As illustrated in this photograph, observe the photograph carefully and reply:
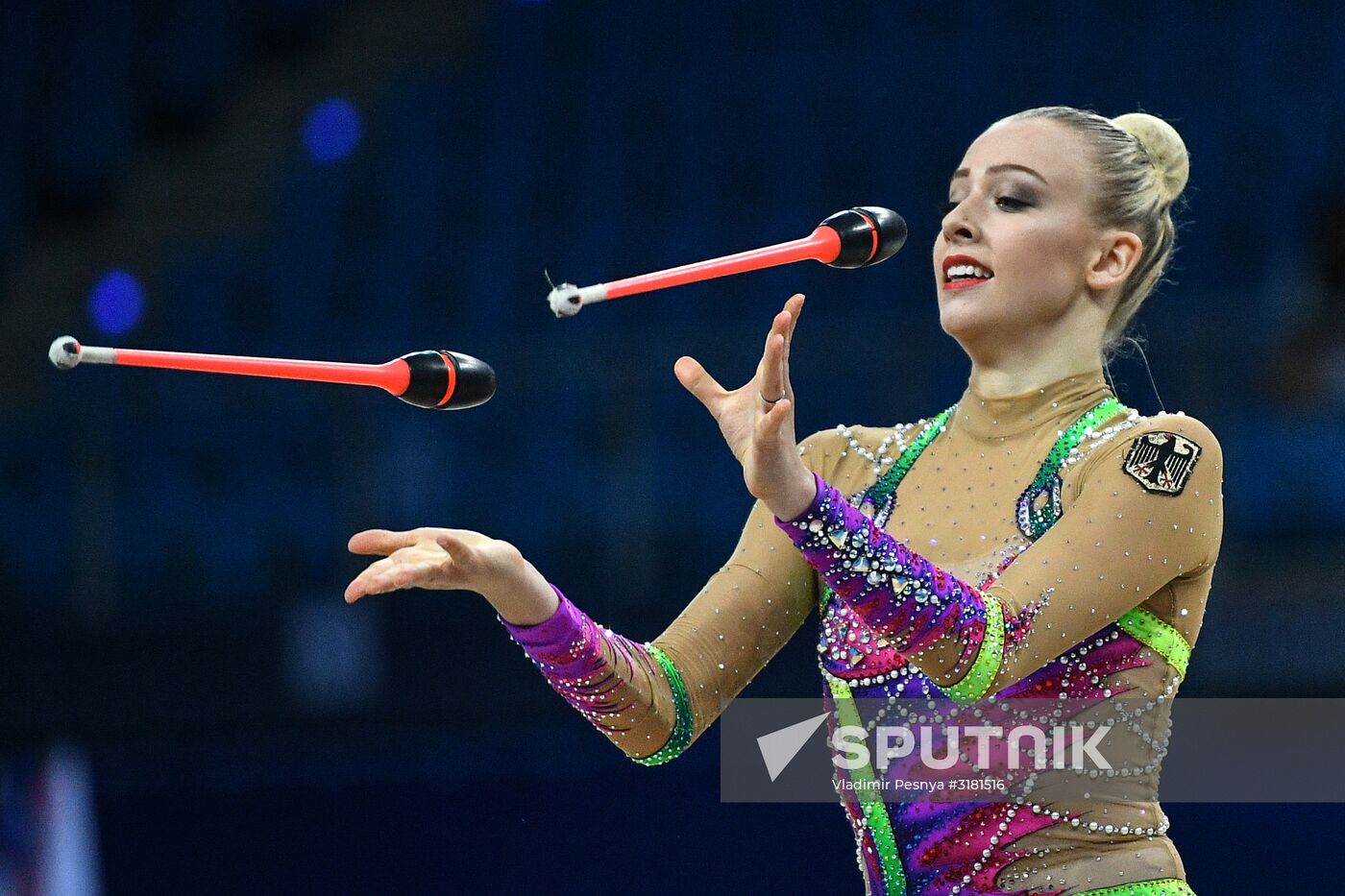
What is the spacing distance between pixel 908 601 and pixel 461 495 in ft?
9.38

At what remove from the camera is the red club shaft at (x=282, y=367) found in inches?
58.4

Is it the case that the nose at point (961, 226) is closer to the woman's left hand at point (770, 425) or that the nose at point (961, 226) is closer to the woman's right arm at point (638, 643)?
the woman's right arm at point (638, 643)

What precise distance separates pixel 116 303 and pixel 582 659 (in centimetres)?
465

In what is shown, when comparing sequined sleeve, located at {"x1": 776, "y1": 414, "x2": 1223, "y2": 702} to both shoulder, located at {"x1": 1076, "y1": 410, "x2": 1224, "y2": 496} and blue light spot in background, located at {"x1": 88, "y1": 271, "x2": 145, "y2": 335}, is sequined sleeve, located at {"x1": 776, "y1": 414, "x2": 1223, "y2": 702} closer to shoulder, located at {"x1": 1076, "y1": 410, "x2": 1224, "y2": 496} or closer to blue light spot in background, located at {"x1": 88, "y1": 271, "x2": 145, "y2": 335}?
shoulder, located at {"x1": 1076, "y1": 410, "x2": 1224, "y2": 496}

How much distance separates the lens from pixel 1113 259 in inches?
74.6

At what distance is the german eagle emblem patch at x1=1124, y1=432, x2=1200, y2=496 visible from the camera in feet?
5.60

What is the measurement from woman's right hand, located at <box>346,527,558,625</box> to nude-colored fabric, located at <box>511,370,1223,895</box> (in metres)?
0.14

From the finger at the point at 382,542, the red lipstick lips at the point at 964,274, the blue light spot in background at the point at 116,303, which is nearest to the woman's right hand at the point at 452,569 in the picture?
the finger at the point at 382,542

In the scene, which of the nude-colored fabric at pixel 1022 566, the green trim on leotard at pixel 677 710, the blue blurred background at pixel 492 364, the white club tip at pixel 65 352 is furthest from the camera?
the blue blurred background at pixel 492 364

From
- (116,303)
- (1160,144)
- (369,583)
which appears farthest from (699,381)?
(116,303)

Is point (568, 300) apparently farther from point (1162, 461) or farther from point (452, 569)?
point (1162, 461)

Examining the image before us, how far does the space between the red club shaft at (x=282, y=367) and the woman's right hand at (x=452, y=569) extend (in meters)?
0.13

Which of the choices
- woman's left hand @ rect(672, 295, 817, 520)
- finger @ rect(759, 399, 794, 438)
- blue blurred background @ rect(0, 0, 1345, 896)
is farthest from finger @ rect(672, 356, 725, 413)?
blue blurred background @ rect(0, 0, 1345, 896)

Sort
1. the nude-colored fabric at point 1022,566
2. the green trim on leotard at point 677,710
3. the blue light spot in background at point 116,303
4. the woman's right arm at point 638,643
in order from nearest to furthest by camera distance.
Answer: the woman's right arm at point 638,643
the nude-colored fabric at point 1022,566
the green trim on leotard at point 677,710
the blue light spot in background at point 116,303
